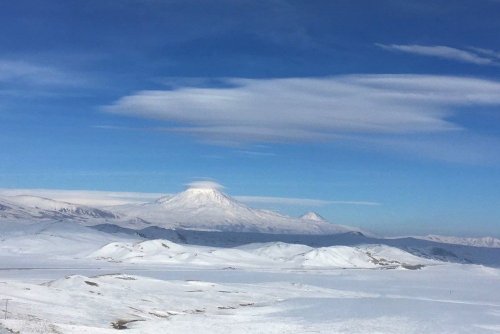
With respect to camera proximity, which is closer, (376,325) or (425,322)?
(376,325)

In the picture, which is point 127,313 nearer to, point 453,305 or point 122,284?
point 122,284

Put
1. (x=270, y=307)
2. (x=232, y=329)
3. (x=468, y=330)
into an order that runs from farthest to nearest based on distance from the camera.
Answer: (x=270, y=307) < (x=468, y=330) < (x=232, y=329)

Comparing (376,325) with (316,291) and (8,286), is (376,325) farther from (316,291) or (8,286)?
(316,291)

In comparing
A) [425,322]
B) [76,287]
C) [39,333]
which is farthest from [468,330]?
[76,287]

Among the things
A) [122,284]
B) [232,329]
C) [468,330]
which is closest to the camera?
[232,329]

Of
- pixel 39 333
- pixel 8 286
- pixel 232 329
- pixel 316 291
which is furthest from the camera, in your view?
pixel 316 291

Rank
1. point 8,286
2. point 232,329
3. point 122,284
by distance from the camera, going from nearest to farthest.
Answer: point 232,329, point 8,286, point 122,284

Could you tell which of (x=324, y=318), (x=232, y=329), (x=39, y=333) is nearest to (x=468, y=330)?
(x=324, y=318)

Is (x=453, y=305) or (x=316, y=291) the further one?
(x=316, y=291)
